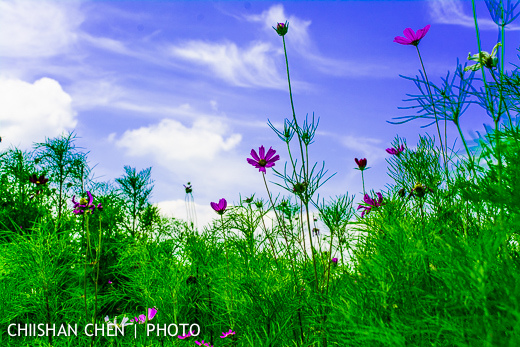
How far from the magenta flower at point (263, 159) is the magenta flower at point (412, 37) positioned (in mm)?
615

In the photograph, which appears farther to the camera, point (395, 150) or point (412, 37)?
point (395, 150)

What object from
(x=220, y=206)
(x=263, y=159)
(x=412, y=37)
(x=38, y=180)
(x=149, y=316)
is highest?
(x=38, y=180)

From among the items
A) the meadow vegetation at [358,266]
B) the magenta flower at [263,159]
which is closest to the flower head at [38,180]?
the meadow vegetation at [358,266]

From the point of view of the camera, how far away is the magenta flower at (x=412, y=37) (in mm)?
1293

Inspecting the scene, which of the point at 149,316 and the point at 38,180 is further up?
the point at 38,180

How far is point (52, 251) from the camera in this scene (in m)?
1.68

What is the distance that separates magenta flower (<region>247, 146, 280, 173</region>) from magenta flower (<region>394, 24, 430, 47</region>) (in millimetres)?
615

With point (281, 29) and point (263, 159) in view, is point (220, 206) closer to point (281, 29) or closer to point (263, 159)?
point (263, 159)

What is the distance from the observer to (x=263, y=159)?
1601mm

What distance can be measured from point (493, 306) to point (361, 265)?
1.32ft

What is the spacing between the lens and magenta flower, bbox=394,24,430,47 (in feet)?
4.24

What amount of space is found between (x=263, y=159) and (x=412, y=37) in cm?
70

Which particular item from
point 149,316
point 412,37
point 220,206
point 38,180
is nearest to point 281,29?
point 412,37

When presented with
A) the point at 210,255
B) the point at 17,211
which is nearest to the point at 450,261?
the point at 210,255
